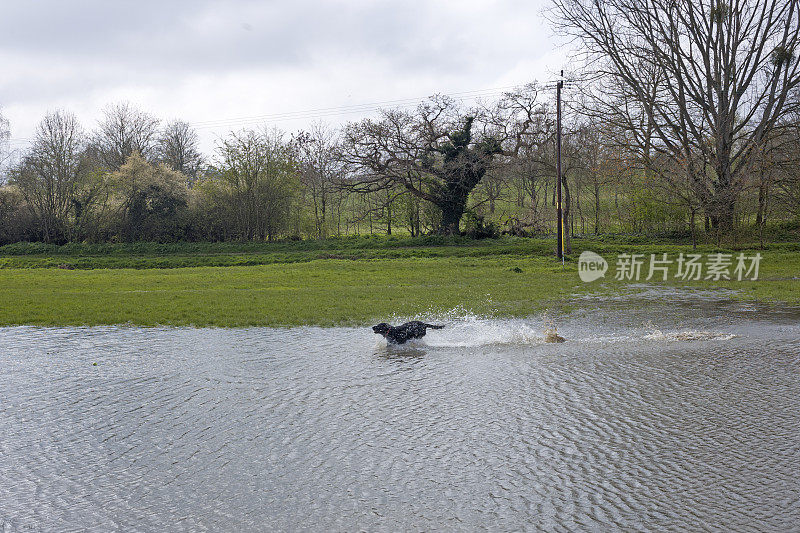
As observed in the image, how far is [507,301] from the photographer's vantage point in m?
17.2

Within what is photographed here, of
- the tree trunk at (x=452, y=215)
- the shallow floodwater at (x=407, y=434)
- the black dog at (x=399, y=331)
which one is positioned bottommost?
the shallow floodwater at (x=407, y=434)

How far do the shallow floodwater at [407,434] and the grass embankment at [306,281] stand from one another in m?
3.96

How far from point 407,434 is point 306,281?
17.3 m

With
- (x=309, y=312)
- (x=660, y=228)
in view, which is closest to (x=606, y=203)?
(x=660, y=228)

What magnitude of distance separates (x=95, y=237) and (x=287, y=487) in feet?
144

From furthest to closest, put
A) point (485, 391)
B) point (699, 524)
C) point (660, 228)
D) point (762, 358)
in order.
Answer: point (660, 228) < point (762, 358) < point (485, 391) < point (699, 524)

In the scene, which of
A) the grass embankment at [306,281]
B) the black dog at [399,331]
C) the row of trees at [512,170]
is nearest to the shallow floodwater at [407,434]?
the black dog at [399,331]

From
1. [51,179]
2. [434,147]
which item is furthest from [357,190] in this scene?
[51,179]

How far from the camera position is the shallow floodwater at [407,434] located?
504 centimetres

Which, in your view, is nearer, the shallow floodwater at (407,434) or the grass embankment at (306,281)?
the shallow floodwater at (407,434)

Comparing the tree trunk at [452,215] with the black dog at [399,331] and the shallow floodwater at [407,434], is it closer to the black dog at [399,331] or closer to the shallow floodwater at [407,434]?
the shallow floodwater at [407,434]

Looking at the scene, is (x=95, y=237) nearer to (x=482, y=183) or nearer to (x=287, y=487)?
(x=482, y=183)

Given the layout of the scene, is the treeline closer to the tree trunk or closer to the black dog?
the tree trunk

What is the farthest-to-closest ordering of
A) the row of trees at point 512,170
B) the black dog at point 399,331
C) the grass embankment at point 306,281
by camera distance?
the row of trees at point 512,170 < the grass embankment at point 306,281 < the black dog at point 399,331
